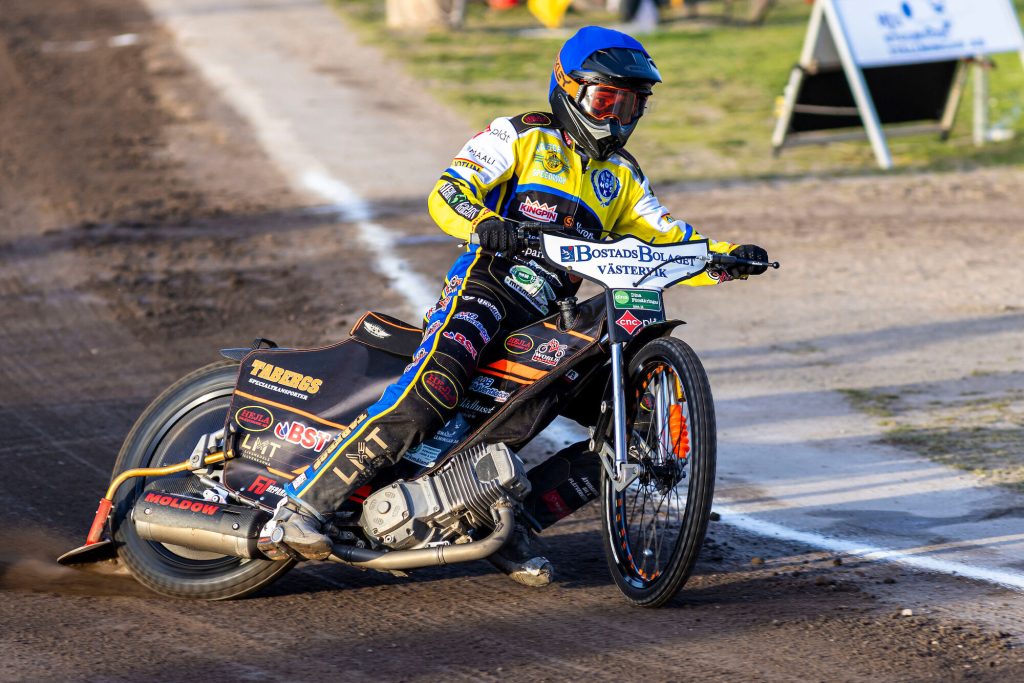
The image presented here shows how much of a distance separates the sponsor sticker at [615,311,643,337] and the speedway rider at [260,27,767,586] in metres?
0.37

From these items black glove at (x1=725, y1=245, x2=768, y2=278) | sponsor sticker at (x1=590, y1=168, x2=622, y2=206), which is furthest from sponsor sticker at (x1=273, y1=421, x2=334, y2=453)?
black glove at (x1=725, y1=245, x2=768, y2=278)

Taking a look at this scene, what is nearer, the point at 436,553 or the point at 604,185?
the point at 436,553

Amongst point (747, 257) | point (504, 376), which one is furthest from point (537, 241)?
point (747, 257)

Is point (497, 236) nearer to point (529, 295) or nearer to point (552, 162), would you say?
point (529, 295)

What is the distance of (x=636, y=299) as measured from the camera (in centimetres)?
470

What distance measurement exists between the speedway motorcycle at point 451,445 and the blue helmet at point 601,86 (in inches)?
22.6

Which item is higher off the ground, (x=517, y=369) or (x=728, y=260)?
(x=728, y=260)

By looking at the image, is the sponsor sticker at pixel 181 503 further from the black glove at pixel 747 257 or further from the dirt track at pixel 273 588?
the black glove at pixel 747 257

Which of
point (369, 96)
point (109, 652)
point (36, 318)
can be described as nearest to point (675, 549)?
point (109, 652)

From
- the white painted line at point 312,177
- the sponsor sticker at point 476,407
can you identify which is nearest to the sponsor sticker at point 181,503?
the sponsor sticker at point 476,407

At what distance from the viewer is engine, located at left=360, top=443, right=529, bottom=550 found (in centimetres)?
469

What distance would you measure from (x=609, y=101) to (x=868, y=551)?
2.09m

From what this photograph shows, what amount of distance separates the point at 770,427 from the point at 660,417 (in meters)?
2.44

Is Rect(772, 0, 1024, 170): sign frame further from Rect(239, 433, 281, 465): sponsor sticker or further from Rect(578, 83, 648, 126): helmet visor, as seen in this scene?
Rect(239, 433, 281, 465): sponsor sticker
